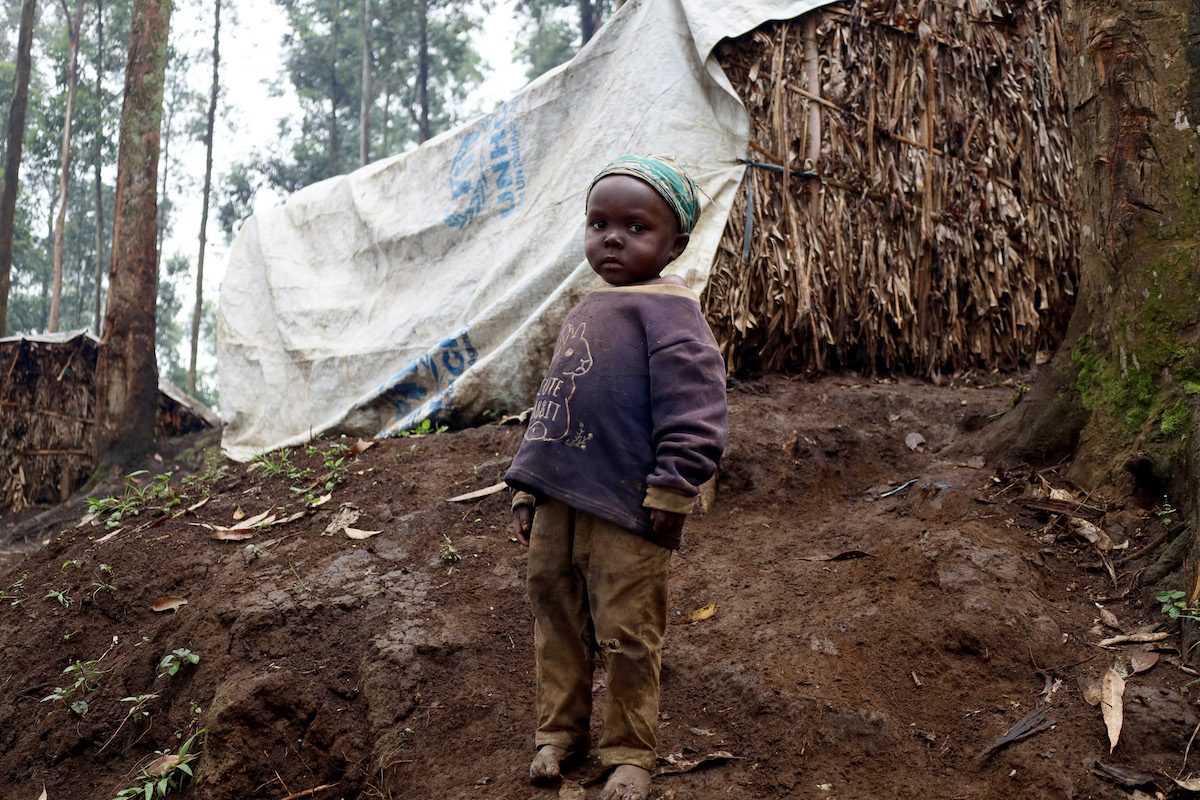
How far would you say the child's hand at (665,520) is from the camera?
188cm

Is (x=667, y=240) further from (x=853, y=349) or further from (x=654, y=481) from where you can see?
(x=853, y=349)

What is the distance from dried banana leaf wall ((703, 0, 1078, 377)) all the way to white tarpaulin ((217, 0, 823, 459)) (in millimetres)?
243

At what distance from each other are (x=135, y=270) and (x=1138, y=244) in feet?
21.4

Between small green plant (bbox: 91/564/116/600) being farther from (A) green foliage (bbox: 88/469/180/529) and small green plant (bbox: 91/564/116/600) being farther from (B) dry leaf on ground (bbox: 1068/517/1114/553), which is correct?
(B) dry leaf on ground (bbox: 1068/517/1114/553)

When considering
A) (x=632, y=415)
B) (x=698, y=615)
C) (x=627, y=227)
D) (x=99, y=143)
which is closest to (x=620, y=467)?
(x=632, y=415)

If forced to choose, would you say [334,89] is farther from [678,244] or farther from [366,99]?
[678,244]

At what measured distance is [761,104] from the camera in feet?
15.4

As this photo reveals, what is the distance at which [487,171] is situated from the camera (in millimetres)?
5637

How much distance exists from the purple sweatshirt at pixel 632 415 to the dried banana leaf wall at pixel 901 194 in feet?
8.09

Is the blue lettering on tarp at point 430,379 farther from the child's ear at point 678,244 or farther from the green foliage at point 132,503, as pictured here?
the child's ear at point 678,244

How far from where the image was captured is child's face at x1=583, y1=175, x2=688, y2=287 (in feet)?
6.61

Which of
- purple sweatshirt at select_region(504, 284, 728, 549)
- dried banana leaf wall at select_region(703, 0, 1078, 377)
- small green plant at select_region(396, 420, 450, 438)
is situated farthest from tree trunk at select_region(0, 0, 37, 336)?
purple sweatshirt at select_region(504, 284, 728, 549)

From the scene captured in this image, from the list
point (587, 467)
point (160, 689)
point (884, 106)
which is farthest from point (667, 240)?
point (884, 106)

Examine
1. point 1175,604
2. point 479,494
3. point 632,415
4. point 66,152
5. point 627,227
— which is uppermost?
point 66,152
